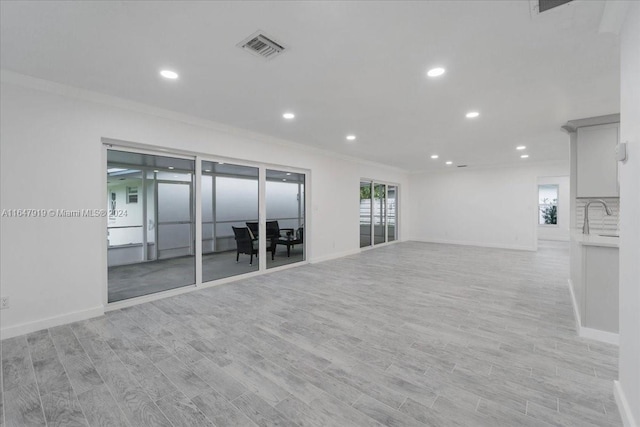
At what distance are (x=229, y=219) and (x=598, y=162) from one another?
6.89m

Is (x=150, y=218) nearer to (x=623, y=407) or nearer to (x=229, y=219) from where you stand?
(x=229, y=219)

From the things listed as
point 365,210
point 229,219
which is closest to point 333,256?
point 365,210

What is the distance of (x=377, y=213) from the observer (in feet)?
29.8

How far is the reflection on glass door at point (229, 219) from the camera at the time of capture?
580 centimetres

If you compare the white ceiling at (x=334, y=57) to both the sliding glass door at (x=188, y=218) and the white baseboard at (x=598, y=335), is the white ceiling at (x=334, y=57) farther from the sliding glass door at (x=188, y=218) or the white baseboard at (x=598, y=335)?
the white baseboard at (x=598, y=335)

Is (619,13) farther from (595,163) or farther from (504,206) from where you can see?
(504,206)

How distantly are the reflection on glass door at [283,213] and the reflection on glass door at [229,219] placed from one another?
0.43 m

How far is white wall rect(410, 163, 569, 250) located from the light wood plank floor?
17.0 feet

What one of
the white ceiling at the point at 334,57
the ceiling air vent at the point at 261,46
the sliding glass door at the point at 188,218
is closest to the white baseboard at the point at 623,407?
the white ceiling at the point at 334,57

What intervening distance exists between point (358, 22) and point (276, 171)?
411cm

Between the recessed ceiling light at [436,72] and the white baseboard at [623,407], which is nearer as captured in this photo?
the white baseboard at [623,407]

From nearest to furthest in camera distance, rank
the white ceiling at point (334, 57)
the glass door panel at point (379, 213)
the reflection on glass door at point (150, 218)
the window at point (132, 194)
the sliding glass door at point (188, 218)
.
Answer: the white ceiling at point (334, 57) < the sliding glass door at point (188, 218) < the reflection on glass door at point (150, 218) < the window at point (132, 194) < the glass door panel at point (379, 213)

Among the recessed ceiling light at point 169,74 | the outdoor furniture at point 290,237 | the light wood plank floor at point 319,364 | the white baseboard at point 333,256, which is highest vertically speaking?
the recessed ceiling light at point 169,74

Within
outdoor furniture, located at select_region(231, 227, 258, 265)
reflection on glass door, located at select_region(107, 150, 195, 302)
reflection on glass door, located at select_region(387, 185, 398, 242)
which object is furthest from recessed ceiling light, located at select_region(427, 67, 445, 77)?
reflection on glass door, located at select_region(387, 185, 398, 242)
